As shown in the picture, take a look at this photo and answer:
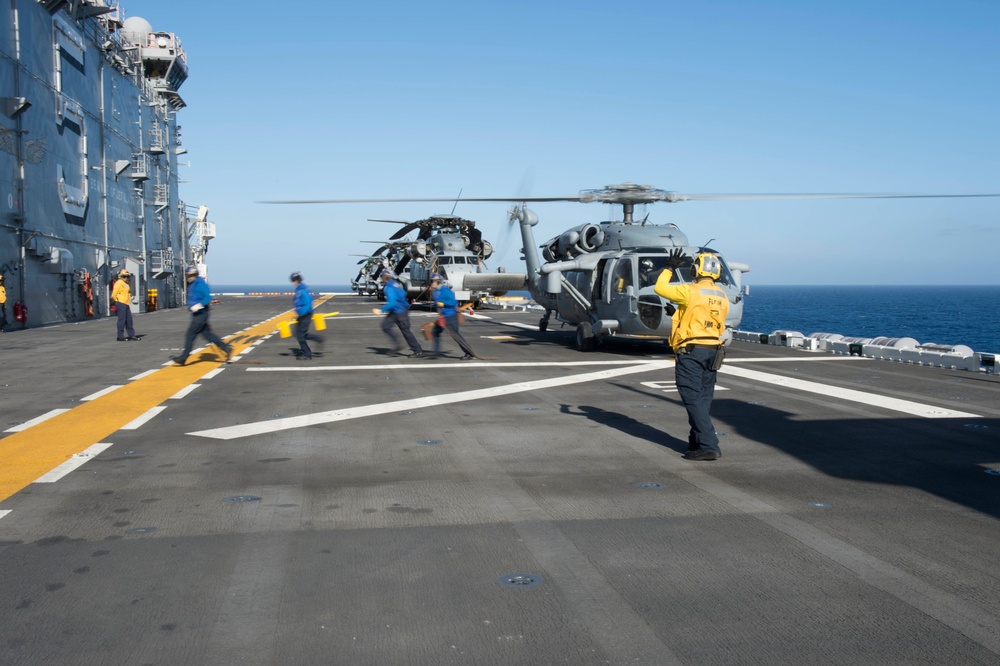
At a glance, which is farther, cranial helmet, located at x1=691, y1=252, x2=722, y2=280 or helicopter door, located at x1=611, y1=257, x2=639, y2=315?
helicopter door, located at x1=611, y1=257, x2=639, y2=315

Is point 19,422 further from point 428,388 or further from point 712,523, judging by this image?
point 712,523

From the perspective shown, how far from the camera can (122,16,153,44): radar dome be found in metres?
49.0

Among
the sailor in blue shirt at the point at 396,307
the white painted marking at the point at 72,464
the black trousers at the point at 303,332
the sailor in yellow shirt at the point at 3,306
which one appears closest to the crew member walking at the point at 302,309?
the black trousers at the point at 303,332

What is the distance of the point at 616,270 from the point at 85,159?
86.6 feet

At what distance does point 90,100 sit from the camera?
117 feet

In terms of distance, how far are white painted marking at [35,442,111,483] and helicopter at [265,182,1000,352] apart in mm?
9218

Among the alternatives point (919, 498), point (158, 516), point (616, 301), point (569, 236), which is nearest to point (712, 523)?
point (919, 498)

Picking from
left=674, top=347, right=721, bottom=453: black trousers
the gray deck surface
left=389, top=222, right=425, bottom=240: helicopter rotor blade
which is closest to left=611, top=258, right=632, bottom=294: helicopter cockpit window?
the gray deck surface

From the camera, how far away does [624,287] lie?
57.6 ft

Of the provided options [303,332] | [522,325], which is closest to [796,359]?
[303,332]

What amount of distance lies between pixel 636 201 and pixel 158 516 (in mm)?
15349

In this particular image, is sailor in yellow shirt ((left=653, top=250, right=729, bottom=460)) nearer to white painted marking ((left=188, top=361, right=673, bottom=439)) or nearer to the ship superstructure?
white painted marking ((left=188, top=361, right=673, bottom=439))

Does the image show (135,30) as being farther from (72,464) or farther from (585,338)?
(72,464)

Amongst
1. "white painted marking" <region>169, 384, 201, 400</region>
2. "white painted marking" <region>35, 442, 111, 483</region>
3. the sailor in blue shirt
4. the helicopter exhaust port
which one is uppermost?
the sailor in blue shirt
